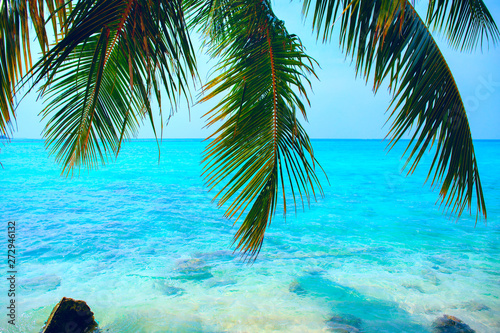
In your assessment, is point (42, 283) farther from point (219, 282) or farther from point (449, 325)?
point (449, 325)

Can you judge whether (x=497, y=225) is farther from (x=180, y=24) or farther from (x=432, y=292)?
(x=180, y=24)

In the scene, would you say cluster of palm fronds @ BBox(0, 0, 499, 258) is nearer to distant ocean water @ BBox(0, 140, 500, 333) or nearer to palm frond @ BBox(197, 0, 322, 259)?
palm frond @ BBox(197, 0, 322, 259)

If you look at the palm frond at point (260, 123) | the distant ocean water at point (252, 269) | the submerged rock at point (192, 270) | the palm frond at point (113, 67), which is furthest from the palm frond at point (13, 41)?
the submerged rock at point (192, 270)

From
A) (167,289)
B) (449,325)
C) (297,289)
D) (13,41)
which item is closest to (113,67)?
(13,41)

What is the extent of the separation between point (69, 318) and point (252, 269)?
294 centimetres

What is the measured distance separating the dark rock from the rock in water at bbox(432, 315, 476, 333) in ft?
5.43

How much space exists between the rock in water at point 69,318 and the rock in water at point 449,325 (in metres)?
3.80

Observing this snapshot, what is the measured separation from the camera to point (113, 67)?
2096mm

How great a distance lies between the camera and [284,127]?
6.70 ft

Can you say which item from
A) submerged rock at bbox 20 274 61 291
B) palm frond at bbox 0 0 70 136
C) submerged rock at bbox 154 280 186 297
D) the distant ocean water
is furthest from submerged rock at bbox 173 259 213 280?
palm frond at bbox 0 0 70 136

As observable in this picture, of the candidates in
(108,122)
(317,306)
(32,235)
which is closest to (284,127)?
(108,122)

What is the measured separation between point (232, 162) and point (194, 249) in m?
4.85

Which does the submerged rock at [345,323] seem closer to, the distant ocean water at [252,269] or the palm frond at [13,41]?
the distant ocean water at [252,269]

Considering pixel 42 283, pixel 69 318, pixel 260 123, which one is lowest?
pixel 42 283
